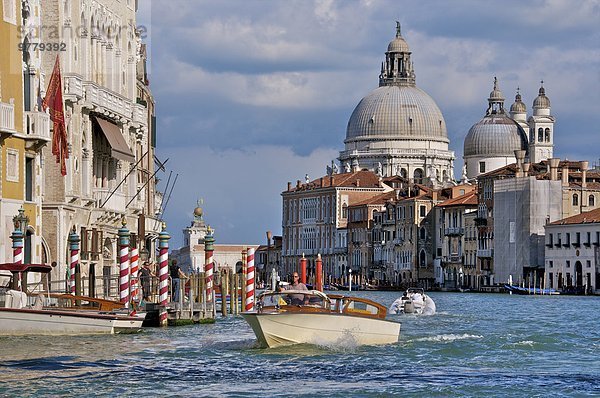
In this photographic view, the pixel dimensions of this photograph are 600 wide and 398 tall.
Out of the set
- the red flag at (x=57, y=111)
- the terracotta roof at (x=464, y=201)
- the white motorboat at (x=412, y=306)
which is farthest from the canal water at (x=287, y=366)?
the terracotta roof at (x=464, y=201)

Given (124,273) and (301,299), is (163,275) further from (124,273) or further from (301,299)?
(301,299)

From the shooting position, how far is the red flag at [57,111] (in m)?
33.9

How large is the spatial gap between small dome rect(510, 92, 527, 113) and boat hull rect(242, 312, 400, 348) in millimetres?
134439

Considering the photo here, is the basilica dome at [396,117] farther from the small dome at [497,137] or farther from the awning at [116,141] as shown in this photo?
the awning at [116,141]

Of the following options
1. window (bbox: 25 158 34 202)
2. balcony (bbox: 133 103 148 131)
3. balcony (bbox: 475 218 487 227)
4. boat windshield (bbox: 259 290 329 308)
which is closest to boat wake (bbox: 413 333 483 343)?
boat windshield (bbox: 259 290 329 308)

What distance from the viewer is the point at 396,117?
150 metres

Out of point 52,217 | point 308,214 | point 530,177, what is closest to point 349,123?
point 308,214

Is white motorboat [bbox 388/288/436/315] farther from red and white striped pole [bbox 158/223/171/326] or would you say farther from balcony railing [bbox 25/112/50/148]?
balcony railing [bbox 25/112/50/148]

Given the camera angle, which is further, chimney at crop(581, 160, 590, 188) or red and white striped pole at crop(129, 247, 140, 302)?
chimney at crop(581, 160, 590, 188)

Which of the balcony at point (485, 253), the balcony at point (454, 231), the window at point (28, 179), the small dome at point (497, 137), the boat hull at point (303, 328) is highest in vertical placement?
the small dome at point (497, 137)

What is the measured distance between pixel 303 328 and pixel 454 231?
298 feet

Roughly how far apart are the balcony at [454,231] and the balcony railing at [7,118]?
279 ft

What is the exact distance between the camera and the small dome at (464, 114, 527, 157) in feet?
490

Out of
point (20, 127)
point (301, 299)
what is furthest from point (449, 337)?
point (20, 127)
